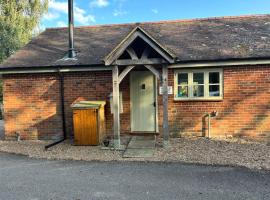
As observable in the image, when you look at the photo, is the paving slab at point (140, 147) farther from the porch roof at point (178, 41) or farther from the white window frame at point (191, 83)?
the porch roof at point (178, 41)

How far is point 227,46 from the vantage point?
10.5m

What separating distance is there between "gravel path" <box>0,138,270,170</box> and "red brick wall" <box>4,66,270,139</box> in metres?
0.72

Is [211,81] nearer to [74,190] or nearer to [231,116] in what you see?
[231,116]

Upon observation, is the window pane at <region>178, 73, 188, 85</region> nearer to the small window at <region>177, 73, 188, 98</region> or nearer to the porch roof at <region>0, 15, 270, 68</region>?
the small window at <region>177, 73, 188, 98</region>

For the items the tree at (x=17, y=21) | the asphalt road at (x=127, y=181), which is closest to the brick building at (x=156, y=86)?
the asphalt road at (x=127, y=181)

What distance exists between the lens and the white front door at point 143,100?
34.8 feet

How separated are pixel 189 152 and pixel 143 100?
303cm

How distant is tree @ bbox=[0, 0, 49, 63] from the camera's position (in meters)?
23.2

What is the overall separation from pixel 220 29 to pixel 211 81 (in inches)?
126

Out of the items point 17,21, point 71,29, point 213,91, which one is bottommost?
point 213,91

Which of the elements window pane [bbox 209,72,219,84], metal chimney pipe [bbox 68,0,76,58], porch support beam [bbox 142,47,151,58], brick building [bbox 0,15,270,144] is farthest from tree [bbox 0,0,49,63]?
window pane [bbox 209,72,219,84]

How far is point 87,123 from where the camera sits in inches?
370

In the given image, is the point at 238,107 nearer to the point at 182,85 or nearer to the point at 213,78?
the point at 213,78

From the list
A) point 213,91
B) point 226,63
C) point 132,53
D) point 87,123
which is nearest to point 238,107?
point 213,91
